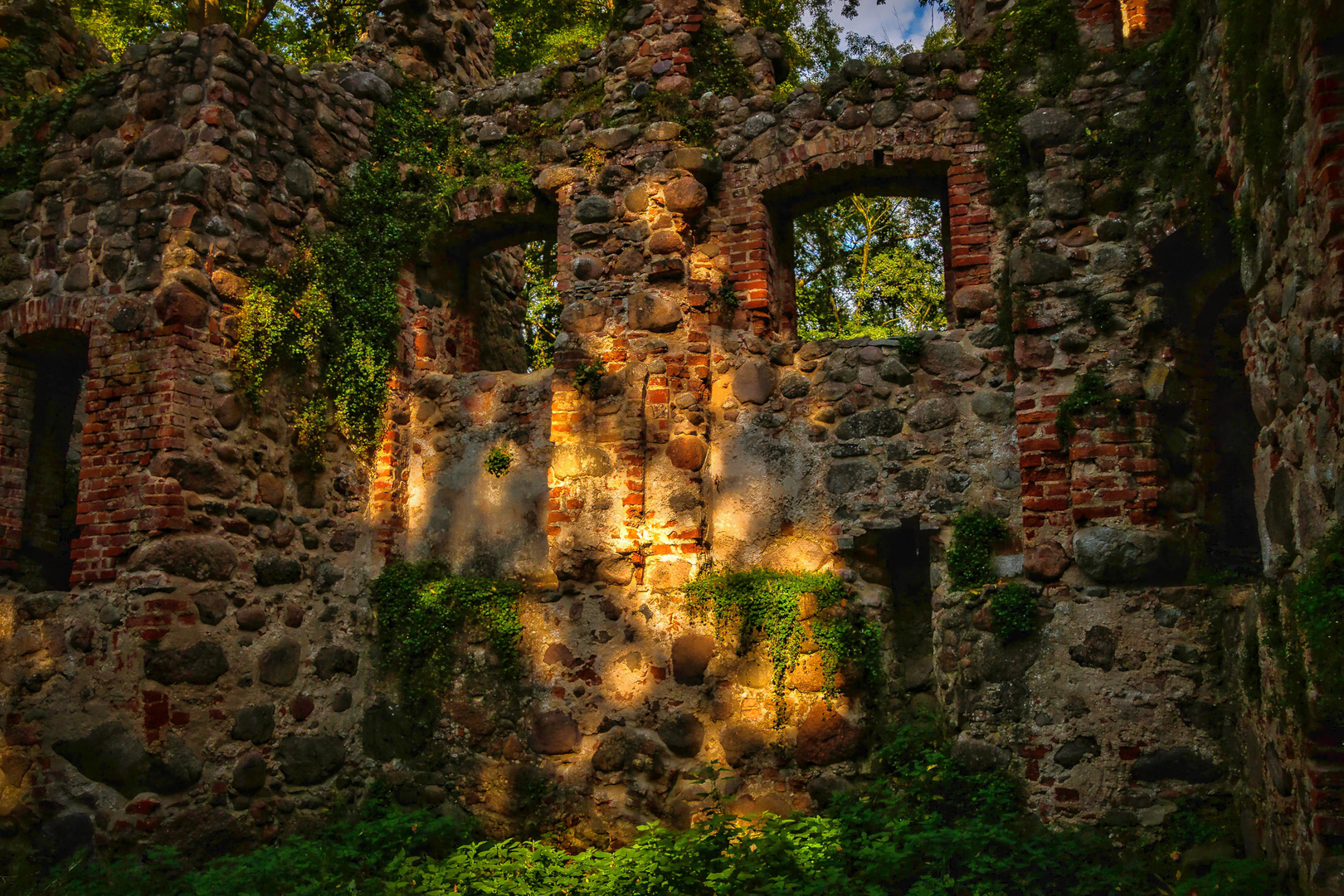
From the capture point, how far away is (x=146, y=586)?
5688 mm

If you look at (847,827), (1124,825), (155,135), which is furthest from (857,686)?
(155,135)

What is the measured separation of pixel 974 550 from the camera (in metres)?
5.64

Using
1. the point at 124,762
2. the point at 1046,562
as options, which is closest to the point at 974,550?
the point at 1046,562

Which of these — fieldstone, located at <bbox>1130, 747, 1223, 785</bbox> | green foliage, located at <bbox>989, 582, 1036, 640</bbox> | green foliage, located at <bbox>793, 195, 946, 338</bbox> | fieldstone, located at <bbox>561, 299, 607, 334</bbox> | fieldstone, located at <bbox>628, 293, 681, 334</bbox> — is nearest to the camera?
fieldstone, located at <bbox>1130, 747, 1223, 785</bbox>

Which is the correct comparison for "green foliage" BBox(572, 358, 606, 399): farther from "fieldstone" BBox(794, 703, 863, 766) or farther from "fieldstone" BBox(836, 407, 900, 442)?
"fieldstone" BBox(794, 703, 863, 766)

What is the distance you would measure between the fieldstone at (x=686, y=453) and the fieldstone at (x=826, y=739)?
183 cm

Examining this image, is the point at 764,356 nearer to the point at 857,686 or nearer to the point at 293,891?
the point at 857,686

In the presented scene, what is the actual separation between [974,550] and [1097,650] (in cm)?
89

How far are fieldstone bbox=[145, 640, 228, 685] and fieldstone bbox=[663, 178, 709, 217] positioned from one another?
434 cm

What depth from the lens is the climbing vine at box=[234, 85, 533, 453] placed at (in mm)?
6566

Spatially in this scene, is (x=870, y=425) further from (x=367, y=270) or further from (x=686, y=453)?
(x=367, y=270)

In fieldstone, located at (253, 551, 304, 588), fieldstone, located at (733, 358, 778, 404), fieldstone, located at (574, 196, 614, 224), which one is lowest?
fieldstone, located at (253, 551, 304, 588)

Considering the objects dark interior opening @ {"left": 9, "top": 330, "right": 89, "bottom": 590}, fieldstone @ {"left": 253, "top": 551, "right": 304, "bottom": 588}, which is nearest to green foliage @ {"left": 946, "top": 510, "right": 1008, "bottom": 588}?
fieldstone @ {"left": 253, "top": 551, "right": 304, "bottom": 588}

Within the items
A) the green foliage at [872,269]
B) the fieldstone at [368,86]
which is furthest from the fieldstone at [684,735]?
the green foliage at [872,269]
